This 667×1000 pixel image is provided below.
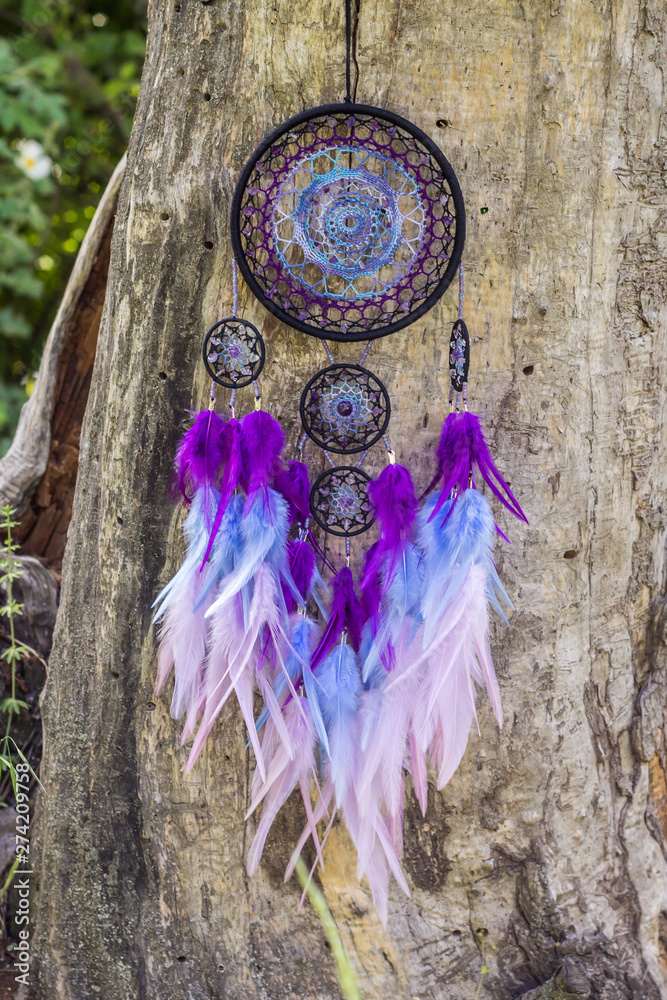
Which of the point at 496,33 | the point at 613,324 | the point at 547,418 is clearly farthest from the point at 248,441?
the point at 496,33

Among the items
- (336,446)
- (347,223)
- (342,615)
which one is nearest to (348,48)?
(347,223)

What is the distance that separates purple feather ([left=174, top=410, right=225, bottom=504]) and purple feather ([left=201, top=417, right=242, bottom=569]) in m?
0.01

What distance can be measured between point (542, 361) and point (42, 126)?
310 centimetres

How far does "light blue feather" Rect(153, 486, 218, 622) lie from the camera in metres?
1.60

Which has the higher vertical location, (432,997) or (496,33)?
(496,33)

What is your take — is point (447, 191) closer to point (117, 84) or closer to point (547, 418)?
point (547, 418)

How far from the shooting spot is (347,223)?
1530 mm

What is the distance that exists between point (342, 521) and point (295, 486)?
0.38ft

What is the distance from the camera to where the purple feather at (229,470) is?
5.13 feet

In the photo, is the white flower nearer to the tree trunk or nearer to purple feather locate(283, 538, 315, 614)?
the tree trunk

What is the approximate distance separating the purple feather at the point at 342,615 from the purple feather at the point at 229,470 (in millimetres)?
264

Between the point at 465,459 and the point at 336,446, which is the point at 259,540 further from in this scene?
the point at 465,459

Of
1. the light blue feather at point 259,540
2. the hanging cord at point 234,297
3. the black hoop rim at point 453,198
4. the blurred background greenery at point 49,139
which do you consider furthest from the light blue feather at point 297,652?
the blurred background greenery at point 49,139

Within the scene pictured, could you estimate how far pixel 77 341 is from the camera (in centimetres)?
234
